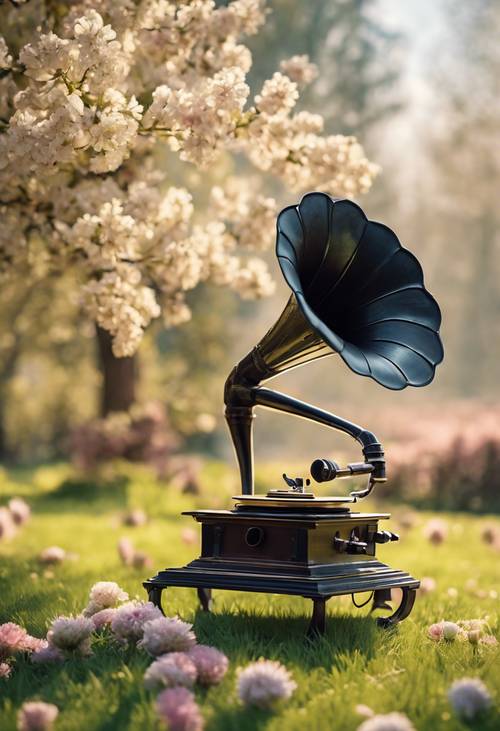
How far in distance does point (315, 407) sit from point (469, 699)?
129 cm

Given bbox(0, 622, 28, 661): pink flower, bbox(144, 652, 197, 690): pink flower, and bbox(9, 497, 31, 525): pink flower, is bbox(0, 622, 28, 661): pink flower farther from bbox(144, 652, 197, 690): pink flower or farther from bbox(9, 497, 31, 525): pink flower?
bbox(9, 497, 31, 525): pink flower

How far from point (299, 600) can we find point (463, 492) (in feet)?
18.7

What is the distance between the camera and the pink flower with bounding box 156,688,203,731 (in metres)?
2.40

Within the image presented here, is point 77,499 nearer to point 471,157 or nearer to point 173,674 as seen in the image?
point 173,674

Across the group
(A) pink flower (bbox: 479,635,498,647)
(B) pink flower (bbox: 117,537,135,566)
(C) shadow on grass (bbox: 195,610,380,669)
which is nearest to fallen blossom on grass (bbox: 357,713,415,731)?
(C) shadow on grass (bbox: 195,610,380,669)

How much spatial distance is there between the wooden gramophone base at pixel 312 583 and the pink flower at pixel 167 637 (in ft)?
1.23

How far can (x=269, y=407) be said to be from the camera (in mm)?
3684

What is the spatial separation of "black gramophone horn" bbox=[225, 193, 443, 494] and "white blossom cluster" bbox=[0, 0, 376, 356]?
2.51ft

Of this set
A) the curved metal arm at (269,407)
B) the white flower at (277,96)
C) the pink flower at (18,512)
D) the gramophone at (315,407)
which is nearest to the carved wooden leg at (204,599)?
the gramophone at (315,407)

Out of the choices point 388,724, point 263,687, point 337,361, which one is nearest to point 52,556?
point 263,687

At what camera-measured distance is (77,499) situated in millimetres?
9219

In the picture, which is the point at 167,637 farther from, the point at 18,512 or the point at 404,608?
the point at 18,512

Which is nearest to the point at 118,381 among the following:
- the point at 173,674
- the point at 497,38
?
the point at 173,674

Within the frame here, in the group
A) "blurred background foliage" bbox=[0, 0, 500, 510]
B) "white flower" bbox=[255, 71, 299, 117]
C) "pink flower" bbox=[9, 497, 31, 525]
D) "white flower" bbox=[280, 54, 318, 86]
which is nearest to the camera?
"white flower" bbox=[255, 71, 299, 117]
